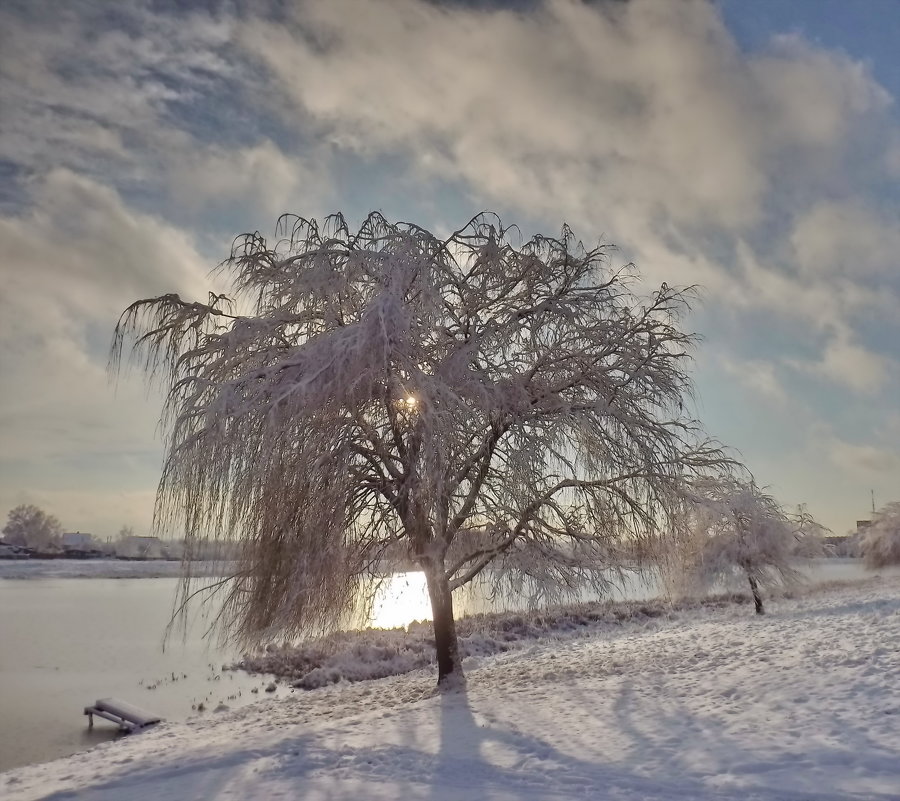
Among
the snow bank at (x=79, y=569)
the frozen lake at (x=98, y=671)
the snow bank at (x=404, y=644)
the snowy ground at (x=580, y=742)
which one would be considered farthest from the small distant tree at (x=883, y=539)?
the snow bank at (x=79, y=569)

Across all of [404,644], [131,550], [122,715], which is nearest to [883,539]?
[404,644]

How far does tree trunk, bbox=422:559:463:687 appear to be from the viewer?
37.7 ft

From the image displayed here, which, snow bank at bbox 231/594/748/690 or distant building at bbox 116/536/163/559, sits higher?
snow bank at bbox 231/594/748/690

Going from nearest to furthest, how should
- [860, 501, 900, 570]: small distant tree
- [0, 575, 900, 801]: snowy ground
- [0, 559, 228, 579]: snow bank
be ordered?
[0, 575, 900, 801]: snowy ground, [860, 501, 900, 570]: small distant tree, [0, 559, 228, 579]: snow bank

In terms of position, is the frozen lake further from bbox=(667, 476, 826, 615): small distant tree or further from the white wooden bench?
bbox=(667, 476, 826, 615): small distant tree

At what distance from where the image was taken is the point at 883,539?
40531 mm

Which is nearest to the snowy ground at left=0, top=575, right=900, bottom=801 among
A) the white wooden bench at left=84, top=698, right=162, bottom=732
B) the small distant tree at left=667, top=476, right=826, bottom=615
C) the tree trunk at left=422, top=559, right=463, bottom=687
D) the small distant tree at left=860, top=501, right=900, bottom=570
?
the tree trunk at left=422, top=559, right=463, bottom=687

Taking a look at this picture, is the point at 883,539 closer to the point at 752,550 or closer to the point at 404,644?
the point at 752,550

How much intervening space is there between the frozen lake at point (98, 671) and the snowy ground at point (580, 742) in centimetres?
191

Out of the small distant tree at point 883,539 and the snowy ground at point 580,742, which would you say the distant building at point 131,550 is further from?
the snowy ground at point 580,742

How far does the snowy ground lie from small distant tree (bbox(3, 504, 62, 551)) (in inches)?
5003

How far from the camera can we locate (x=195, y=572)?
1014 centimetres

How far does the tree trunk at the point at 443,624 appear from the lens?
11.5 metres

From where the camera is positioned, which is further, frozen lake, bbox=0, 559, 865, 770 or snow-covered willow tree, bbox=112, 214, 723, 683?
frozen lake, bbox=0, 559, 865, 770
